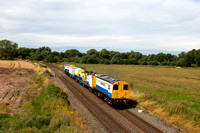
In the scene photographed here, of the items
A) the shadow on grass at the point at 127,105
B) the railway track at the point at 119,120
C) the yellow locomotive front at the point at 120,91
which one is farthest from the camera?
the shadow on grass at the point at 127,105

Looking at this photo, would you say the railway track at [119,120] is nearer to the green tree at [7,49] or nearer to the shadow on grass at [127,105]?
the shadow on grass at [127,105]

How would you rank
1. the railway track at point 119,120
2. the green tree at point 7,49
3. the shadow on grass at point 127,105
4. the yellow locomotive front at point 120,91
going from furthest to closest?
1. the green tree at point 7,49
2. the shadow on grass at point 127,105
3. the yellow locomotive front at point 120,91
4. the railway track at point 119,120

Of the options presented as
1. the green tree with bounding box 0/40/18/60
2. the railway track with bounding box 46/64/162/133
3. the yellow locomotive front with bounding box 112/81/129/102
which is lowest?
the railway track with bounding box 46/64/162/133

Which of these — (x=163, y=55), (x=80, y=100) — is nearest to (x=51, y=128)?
(x=80, y=100)

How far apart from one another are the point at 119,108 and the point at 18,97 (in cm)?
1458

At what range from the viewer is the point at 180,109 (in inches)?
627

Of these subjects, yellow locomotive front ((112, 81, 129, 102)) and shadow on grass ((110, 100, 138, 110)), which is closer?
yellow locomotive front ((112, 81, 129, 102))

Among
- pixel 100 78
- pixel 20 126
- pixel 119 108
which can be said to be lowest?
pixel 119 108

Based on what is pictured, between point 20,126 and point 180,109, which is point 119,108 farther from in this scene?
point 20,126

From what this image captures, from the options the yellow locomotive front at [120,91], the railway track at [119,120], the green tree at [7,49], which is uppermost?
the green tree at [7,49]

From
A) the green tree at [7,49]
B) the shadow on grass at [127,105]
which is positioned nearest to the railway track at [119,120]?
the shadow on grass at [127,105]

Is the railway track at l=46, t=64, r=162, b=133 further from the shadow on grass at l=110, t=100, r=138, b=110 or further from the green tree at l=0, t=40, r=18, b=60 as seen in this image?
the green tree at l=0, t=40, r=18, b=60

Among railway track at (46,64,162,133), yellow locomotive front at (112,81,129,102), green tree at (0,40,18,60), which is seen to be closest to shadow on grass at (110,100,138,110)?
railway track at (46,64,162,133)

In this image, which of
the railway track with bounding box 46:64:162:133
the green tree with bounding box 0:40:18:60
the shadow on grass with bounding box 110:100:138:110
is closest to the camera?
the railway track with bounding box 46:64:162:133
